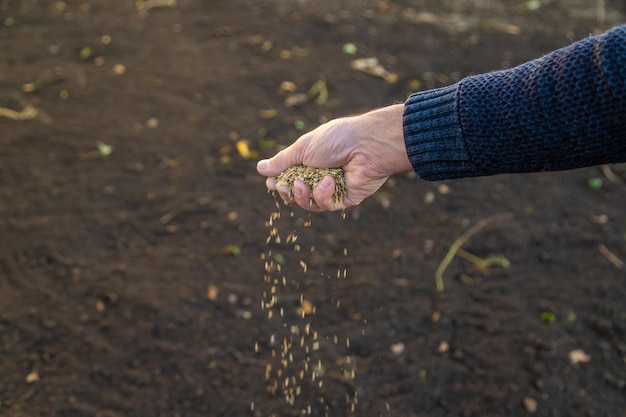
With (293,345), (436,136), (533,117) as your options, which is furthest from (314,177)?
(293,345)

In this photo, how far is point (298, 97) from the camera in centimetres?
383

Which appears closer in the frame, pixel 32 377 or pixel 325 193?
pixel 325 193

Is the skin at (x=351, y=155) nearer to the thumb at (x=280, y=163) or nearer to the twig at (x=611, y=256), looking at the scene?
the thumb at (x=280, y=163)

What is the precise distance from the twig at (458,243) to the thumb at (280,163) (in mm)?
1129

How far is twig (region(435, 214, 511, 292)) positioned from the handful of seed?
1048mm

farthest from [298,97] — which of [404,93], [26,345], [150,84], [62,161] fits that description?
[26,345]

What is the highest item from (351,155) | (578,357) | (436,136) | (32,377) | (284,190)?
(436,136)

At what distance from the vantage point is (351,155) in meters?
1.95

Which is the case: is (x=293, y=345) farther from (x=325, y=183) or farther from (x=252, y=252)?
(x=325, y=183)

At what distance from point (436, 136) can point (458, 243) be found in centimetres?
148

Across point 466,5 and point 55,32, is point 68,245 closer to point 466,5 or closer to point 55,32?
point 55,32

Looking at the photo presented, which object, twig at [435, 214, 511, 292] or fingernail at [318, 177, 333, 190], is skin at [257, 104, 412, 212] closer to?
fingernail at [318, 177, 333, 190]

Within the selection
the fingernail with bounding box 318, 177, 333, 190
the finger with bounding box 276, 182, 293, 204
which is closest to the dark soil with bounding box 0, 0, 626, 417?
the finger with bounding box 276, 182, 293, 204

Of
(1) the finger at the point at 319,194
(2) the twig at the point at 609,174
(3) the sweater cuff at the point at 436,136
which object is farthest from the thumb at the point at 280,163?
(2) the twig at the point at 609,174
